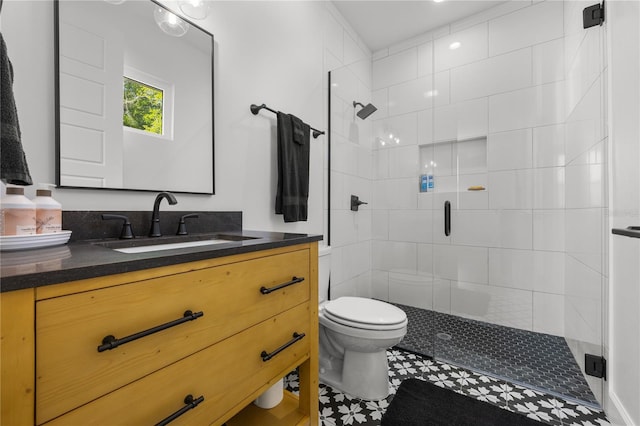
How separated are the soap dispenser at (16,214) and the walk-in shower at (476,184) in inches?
70.9

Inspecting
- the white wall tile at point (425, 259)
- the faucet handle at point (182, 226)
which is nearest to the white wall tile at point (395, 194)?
the white wall tile at point (425, 259)

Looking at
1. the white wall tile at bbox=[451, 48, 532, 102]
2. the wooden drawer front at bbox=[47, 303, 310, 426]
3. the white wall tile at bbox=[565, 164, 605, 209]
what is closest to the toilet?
the wooden drawer front at bbox=[47, 303, 310, 426]

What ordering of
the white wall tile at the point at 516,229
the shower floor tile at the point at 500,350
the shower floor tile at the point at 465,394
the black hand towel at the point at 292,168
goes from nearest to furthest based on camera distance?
1. the shower floor tile at the point at 465,394
2. the shower floor tile at the point at 500,350
3. the black hand towel at the point at 292,168
4. the white wall tile at the point at 516,229

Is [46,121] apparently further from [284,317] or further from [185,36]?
[284,317]

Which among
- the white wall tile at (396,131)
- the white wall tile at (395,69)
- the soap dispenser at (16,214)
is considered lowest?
the soap dispenser at (16,214)

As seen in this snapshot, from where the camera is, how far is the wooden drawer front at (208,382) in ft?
1.96

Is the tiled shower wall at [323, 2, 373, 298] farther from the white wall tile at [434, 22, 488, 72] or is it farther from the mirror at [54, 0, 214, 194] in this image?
the mirror at [54, 0, 214, 194]

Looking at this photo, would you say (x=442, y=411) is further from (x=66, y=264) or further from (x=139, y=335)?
(x=66, y=264)

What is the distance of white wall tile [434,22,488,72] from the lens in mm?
2439

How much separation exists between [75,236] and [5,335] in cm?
61

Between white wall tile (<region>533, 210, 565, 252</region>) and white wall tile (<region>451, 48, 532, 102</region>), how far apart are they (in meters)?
1.02

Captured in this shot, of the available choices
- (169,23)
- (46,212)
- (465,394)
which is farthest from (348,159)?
(46,212)

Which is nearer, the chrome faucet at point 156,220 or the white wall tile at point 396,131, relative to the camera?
the chrome faucet at point 156,220

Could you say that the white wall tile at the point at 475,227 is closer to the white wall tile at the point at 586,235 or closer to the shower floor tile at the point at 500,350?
the white wall tile at the point at 586,235
